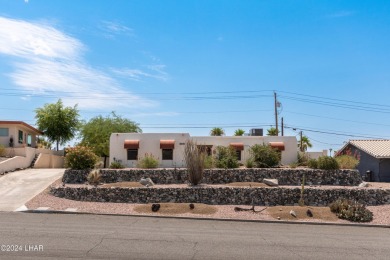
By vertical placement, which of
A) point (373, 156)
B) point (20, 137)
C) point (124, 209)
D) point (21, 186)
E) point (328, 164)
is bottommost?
point (124, 209)

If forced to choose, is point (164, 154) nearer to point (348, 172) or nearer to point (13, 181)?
point (13, 181)

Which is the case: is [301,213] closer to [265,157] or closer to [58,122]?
[265,157]

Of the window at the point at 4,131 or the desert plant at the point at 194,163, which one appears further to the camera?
the window at the point at 4,131

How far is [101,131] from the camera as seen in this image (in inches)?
1869

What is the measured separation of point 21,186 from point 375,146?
108 ft

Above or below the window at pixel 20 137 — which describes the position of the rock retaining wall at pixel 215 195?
below

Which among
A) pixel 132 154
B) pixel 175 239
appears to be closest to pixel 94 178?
pixel 132 154

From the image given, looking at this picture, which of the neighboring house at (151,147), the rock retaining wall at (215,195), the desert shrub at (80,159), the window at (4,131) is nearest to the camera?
the rock retaining wall at (215,195)

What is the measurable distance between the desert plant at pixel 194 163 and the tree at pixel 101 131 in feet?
63.0

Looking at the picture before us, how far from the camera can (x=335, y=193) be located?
25016 millimetres

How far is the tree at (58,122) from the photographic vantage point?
5256cm

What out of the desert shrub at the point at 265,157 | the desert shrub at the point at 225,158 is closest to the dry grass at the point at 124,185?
the desert shrub at the point at 225,158

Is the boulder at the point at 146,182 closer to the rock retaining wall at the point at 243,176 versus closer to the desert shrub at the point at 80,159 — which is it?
the rock retaining wall at the point at 243,176

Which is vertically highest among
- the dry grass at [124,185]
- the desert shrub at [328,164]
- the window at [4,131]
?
the window at [4,131]
